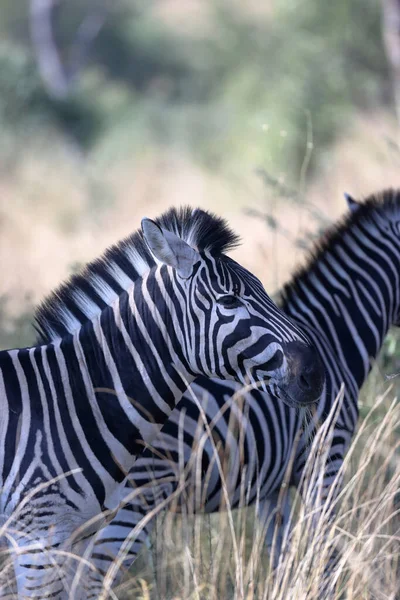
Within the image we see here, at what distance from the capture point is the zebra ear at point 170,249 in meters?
3.58

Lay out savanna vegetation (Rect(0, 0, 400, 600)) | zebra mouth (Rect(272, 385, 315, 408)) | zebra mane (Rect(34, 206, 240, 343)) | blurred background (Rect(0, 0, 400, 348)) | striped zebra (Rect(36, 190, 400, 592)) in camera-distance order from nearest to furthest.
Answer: zebra mouth (Rect(272, 385, 315, 408)) → zebra mane (Rect(34, 206, 240, 343)) → striped zebra (Rect(36, 190, 400, 592)) → savanna vegetation (Rect(0, 0, 400, 600)) → blurred background (Rect(0, 0, 400, 348))

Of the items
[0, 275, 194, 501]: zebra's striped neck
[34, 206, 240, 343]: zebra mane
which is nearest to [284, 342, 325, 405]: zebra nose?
[0, 275, 194, 501]: zebra's striped neck

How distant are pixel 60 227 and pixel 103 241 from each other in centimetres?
189

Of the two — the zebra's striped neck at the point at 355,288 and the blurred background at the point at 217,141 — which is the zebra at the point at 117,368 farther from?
the blurred background at the point at 217,141

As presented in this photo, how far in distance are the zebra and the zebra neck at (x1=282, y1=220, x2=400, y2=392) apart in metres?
1.28

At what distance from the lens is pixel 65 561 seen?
139 inches

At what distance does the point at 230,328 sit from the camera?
3.70 metres

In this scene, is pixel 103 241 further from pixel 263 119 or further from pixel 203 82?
pixel 203 82

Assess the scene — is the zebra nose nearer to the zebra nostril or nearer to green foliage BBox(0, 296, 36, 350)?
the zebra nostril

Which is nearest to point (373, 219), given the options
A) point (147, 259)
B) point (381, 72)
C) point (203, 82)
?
point (147, 259)

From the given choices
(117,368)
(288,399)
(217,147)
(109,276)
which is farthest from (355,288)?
(217,147)

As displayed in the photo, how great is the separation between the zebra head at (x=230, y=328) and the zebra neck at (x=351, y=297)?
1257 millimetres

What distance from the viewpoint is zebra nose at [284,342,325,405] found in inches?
143

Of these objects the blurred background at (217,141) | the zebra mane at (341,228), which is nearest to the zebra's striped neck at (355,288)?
the zebra mane at (341,228)
